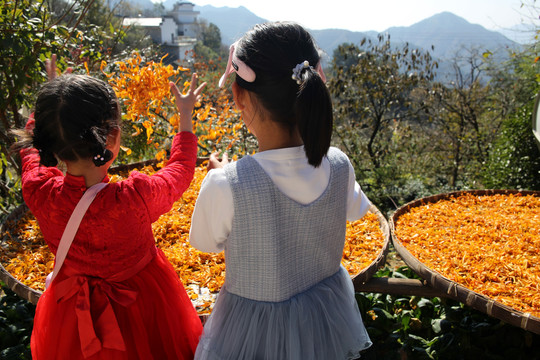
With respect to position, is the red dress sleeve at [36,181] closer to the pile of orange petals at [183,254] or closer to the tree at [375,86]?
the pile of orange petals at [183,254]

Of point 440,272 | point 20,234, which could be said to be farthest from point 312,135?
point 20,234

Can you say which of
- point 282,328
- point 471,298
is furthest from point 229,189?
point 471,298

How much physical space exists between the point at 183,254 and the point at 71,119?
3.67 feet

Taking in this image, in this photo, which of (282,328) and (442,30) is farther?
(442,30)

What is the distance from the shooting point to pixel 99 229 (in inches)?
48.6

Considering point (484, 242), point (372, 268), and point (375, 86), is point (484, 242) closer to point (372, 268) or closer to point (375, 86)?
point (372, 268)

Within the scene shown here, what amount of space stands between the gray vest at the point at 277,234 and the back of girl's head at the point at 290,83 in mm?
147

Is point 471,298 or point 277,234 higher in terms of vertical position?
point 277,234

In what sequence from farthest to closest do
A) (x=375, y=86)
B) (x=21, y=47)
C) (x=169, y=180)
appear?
(x=375, y=86)
(x=21, y=47)
(x=169, y=180)

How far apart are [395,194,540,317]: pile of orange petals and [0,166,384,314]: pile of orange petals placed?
263 mm

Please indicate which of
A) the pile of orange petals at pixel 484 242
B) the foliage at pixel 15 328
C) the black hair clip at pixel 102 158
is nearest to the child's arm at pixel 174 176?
the black hair clip at pixel 102 158

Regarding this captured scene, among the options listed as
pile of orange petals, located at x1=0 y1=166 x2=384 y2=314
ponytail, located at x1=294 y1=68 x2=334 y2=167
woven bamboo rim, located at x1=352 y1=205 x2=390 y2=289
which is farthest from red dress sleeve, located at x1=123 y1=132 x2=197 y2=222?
woven bamboo rim, located at x1=352 y1=205 x2=390 y2=289

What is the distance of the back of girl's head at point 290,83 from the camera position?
105cm

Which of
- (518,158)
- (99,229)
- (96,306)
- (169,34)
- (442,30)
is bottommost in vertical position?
(518,158)
